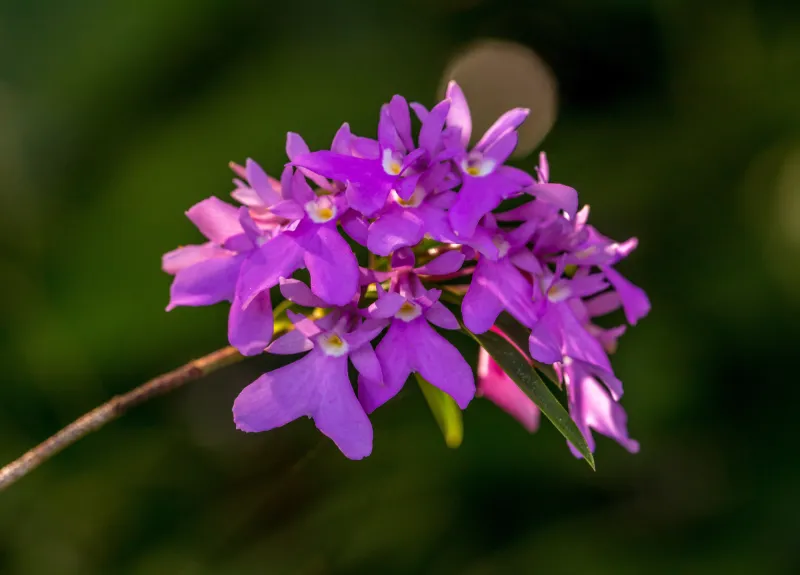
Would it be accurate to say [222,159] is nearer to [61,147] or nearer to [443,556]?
[61,147]

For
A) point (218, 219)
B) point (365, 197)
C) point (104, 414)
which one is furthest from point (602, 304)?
point (104, 414)

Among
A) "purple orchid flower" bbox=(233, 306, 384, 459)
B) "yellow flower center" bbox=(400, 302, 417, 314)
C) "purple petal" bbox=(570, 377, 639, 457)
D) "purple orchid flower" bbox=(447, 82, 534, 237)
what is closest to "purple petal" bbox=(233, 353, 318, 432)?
"purple orchid flower" bbox=(233, 306, 384, 459)

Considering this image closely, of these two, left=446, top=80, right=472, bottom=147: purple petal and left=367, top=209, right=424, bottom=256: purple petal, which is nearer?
left=367, top=209, right=424, bottom=256: purple petal

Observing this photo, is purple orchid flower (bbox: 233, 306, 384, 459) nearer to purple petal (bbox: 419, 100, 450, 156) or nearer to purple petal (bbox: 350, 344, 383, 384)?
purple petal (bbox: 350, 344, 383, 384)

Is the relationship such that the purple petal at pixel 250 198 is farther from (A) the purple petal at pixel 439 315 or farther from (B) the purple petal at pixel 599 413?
(B) the purple petal at pixel 599 413

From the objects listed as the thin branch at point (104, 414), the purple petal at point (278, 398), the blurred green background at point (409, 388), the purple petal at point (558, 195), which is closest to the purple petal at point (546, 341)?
the purple petal at point (558, 195)

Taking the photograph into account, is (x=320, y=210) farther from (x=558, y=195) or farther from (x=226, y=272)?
(x=558, y=195)
